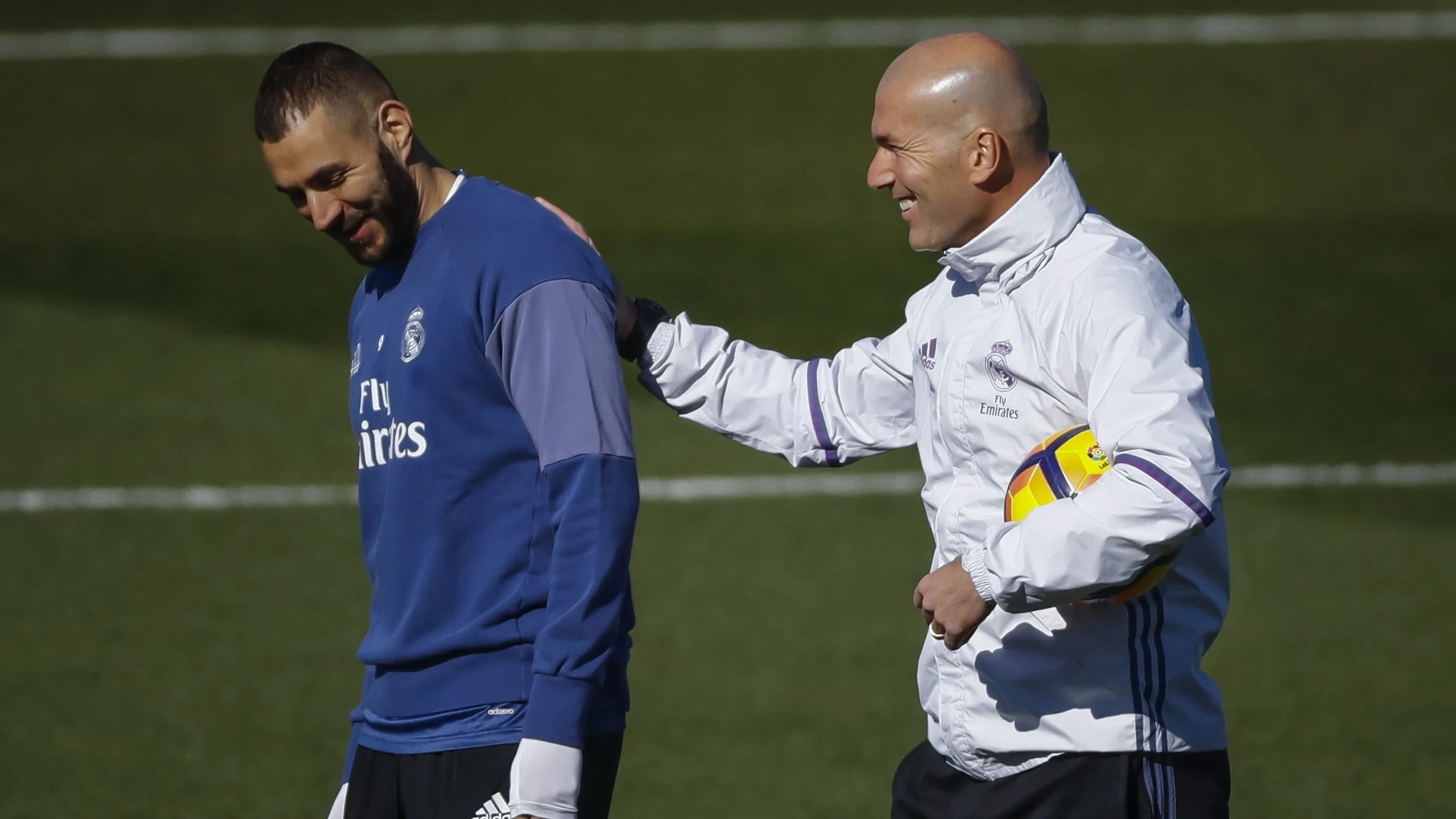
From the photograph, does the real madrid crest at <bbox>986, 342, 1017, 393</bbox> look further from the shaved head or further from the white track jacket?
the shaved head

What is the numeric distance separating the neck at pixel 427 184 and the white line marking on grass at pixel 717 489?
214 inches

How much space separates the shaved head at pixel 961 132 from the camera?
11.1ft

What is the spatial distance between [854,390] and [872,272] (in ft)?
24.6

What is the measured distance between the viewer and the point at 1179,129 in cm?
1337

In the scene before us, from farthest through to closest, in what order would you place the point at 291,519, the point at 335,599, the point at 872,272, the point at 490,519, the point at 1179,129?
the point at 1179,129 → the point at 872,272 → the point at 291,519 → the point at 335,599 → the point at 490,519

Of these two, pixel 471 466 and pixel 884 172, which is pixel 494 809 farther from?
pixel 884 172

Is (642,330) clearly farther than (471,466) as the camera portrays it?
Yes

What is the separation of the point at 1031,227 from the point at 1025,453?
0.43 metres

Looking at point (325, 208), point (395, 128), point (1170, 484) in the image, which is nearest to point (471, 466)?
point (325, 208)

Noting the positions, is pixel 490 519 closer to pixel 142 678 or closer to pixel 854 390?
pixel 854 390

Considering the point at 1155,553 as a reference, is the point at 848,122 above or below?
above

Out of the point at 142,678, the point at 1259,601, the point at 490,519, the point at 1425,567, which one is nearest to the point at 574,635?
the point at 490,519

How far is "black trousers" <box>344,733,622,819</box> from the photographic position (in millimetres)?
3221

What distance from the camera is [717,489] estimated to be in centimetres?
911
